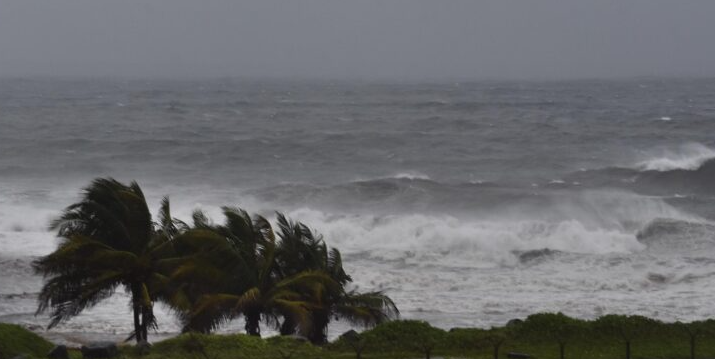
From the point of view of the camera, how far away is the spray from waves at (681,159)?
57.8 meters

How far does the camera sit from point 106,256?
19031 millimetres

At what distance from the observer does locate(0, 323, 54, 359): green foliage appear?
55.2 ft

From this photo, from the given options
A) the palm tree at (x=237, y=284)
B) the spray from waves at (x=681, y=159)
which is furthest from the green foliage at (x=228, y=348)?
the spray from waves at (x=681, y=159)

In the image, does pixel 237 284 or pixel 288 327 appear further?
pixel 237 284

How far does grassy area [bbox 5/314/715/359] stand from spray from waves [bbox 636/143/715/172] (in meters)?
40.5

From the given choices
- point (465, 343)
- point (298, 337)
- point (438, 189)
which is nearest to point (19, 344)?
point (298, 337)

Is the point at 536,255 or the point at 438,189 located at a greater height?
the point at 438,189

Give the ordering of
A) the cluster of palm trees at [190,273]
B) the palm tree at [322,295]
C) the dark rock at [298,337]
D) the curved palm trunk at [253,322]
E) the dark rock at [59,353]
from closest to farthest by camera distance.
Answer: the dark rock at [59,353], the dark rock at [298,337], the cluster of palm trees at [190,273], the curved palm trunk at [253,322], the palm tree at [322,295]

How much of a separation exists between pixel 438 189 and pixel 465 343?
112 ft

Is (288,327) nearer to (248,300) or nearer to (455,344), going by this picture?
(248,300)

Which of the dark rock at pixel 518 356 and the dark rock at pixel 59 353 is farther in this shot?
the dark rock at pixel 59 353

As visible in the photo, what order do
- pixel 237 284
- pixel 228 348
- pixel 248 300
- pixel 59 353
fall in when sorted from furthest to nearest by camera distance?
pixel 237 284 → pixel 248 300 → pixel 228 348 → pixel 59 353

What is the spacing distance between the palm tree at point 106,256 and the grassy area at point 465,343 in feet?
5.04

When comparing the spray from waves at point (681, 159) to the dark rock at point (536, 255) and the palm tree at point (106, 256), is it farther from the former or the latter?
the palm tree at point (106, 256)
